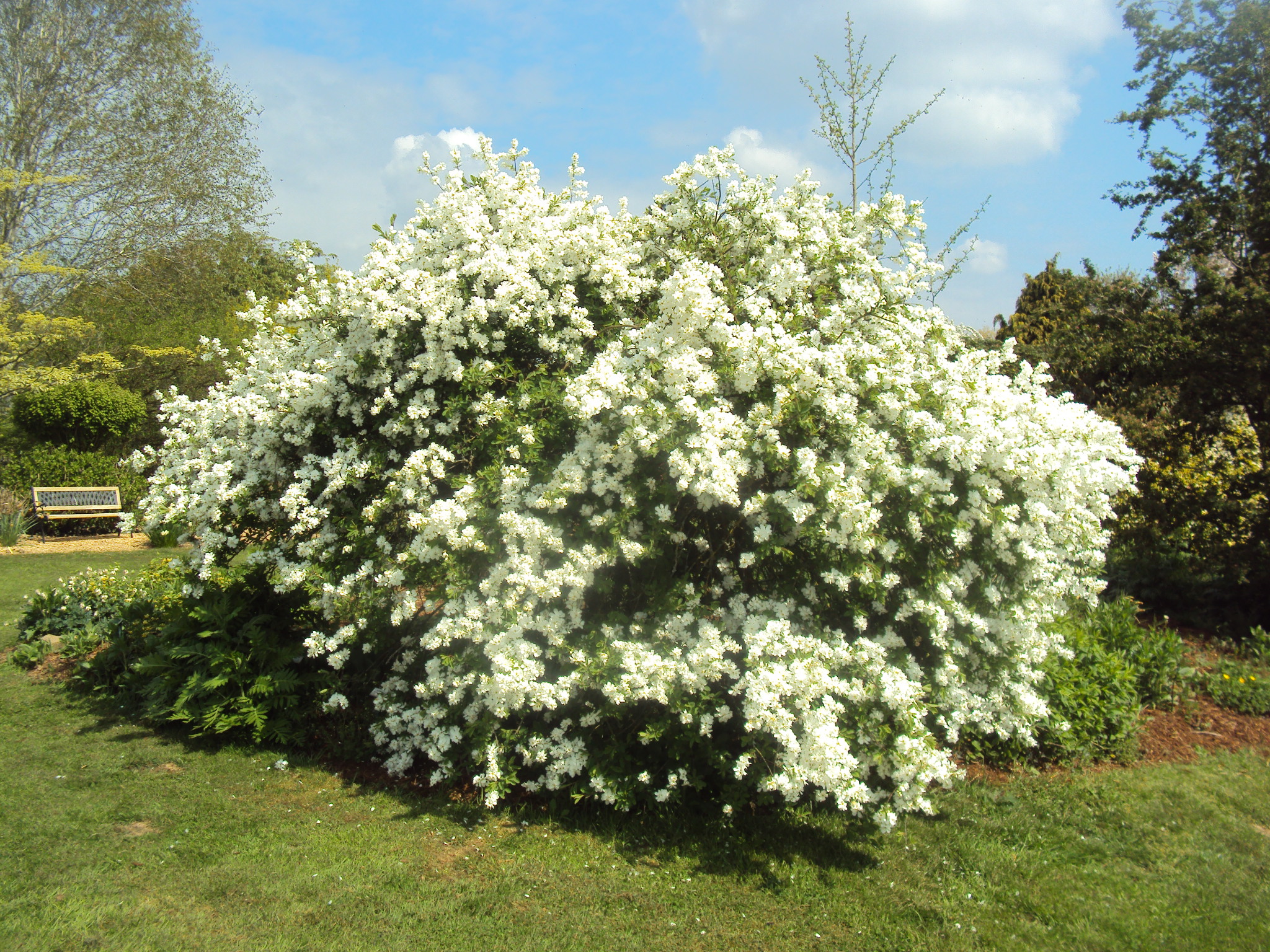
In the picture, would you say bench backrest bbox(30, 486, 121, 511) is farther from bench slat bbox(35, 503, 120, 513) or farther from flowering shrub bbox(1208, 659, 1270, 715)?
flowering shrub bbox(1208, 659, 1270, 715)

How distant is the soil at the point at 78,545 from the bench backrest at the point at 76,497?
1.80 feet

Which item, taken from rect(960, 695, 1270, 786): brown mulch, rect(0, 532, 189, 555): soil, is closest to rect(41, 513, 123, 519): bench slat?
rect(0, 532, 189, 555): soil

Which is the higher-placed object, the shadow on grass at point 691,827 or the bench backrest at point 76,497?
the bench backrest at point 76,497

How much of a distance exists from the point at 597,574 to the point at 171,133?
73.7 ft

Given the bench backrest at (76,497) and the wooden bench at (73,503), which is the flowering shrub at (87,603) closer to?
the wooden bench at (73,503)

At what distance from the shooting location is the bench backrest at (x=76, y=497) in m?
13.9

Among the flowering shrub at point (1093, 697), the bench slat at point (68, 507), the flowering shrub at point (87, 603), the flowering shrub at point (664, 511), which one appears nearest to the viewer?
the flowering shrub at point (664, 511)

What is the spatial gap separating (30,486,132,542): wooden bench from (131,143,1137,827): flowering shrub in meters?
10.3

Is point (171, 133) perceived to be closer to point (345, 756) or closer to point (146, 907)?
point (345, 756)

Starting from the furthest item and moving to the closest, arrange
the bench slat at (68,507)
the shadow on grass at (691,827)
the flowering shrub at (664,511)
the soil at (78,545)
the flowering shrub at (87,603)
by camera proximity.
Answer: the bench slat at (68,507) < the soil at (78,545) < the flowering shrub at (87,603) < the shadow on grass at (691,827) < the flowering shrub at (664,511)

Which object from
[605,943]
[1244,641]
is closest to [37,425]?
[605,943]

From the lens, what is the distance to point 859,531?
416 cm

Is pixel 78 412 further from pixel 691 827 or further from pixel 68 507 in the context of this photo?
pixel 691 827

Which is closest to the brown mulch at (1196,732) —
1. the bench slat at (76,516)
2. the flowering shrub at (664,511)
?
the flowering shrub at (664,511)
